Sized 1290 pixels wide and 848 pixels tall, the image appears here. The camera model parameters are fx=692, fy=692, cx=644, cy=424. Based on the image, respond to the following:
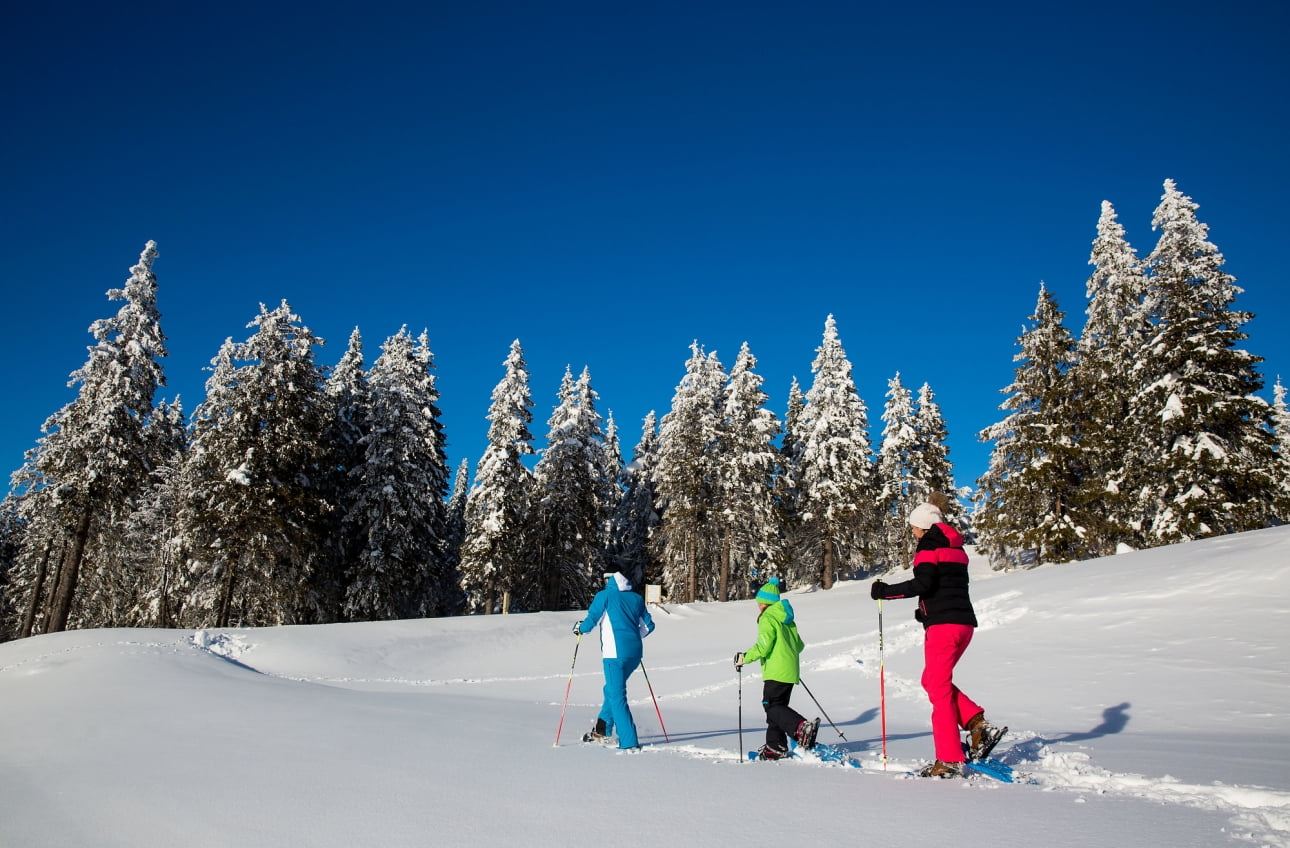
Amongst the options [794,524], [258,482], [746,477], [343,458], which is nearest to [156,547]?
[343,458]

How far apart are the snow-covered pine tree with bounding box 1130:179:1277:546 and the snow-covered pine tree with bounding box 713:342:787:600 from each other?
55.1ft

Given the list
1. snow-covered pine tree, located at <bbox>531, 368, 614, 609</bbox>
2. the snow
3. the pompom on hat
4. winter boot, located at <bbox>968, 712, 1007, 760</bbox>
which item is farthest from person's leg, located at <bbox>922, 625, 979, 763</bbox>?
snow-covered pine tree, located at <bbox>531, 368, 614, 609</bbox>

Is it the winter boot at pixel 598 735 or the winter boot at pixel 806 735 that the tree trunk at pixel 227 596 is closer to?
the winter boot at pixel 598 735

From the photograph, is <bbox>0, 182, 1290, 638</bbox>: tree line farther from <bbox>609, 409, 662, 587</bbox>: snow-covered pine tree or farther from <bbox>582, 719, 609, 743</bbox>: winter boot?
<bbox>582, 719, 609, 743</bbox>: winter boot

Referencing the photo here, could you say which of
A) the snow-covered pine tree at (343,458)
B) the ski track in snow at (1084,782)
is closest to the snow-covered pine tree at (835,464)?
the snow-covered pine tree at (343,458)

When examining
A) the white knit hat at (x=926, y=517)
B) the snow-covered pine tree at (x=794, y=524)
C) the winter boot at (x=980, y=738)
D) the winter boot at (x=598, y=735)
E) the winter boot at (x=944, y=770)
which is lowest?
the winter boot at (x=598, y=735)

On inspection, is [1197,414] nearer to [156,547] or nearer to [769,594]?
[769,594]

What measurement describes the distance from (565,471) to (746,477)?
1013 centimetres

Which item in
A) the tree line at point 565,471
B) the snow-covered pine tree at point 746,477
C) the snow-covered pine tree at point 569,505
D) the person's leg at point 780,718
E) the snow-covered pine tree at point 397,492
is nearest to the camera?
the person's leg at point 780,718

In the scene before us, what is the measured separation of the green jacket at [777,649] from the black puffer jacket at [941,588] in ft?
4.57

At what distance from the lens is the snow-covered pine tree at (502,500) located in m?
33.6

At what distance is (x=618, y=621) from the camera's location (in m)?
7.27

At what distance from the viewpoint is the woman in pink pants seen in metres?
5.47

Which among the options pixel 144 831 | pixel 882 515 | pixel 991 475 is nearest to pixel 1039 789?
pixel 144 831
